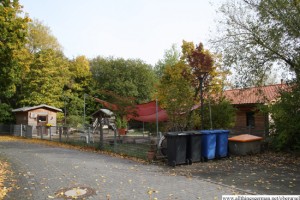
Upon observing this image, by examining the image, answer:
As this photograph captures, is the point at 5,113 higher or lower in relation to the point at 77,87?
lower

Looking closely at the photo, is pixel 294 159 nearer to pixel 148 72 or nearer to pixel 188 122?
pixel 188 122

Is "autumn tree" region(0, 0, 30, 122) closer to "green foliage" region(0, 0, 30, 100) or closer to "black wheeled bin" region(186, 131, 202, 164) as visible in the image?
"green foliage" region(0, 0, 30, 100)

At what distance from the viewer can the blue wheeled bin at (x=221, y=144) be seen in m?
12.2

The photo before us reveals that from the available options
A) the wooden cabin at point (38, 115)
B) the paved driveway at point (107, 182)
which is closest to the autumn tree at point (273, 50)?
the paved driveway at point (107, 182)

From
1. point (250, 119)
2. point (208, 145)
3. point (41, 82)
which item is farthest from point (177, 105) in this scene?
point (41, 82)

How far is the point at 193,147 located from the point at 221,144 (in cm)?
178

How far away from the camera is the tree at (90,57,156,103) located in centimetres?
4100

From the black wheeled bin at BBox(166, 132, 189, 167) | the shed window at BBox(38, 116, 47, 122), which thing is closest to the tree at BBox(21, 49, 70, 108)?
the shed window at BBox(38, 116, 47, 122)

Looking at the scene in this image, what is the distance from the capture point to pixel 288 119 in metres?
13.4

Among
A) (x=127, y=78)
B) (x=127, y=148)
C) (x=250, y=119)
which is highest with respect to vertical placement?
(x=127, y=78)

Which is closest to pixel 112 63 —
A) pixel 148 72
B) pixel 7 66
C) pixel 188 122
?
pixel 148 72

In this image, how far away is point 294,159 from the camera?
12.0m

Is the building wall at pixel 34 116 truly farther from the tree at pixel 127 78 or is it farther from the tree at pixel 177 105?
the tree at pixel 177 105

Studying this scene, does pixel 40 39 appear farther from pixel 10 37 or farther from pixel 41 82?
pixel 10 37
